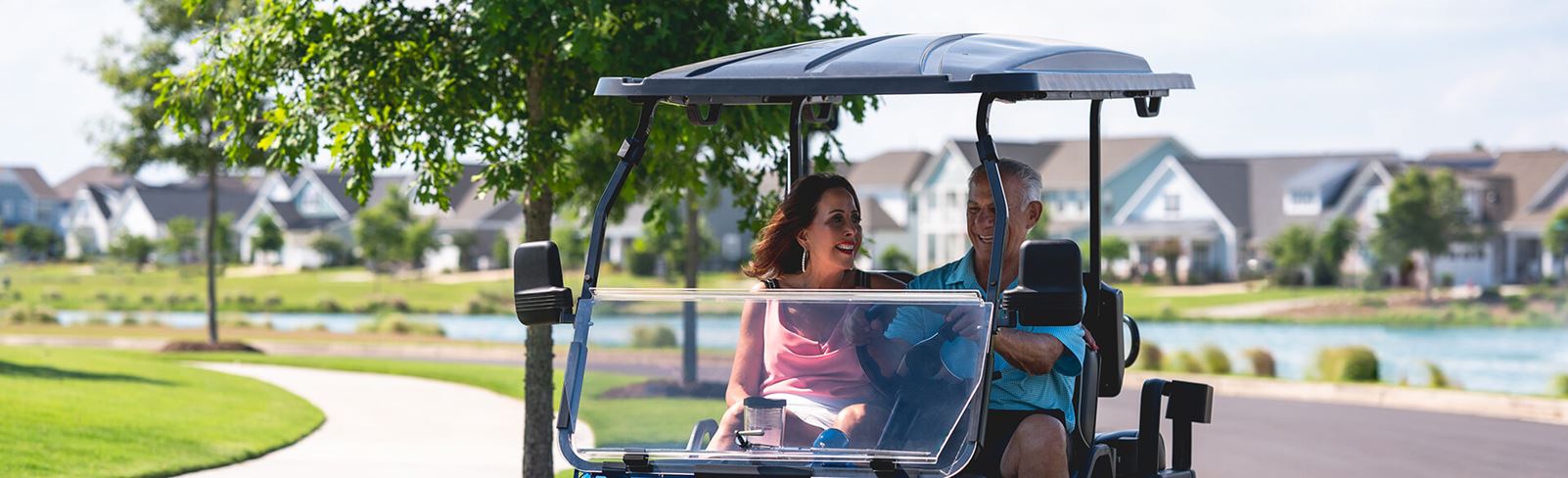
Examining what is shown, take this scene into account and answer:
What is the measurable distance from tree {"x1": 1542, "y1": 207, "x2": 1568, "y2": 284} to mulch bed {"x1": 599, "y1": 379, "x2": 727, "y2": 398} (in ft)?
216

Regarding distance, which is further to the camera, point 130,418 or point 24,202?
point 24,202

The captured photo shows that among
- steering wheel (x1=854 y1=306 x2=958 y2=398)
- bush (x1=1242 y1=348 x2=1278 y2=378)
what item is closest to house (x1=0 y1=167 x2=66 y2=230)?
bush (x1=1242 y1=348 x2=1278 y2=378)

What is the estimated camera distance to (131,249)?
80000mm

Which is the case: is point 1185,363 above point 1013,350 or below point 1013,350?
below

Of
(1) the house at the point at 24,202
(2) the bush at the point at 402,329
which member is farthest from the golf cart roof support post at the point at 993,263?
(1) the house at the point at 24,202

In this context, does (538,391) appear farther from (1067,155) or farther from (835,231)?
(1067,155)

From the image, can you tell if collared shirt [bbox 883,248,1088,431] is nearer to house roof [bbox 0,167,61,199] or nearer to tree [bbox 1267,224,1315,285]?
tree [bbox 1267,224,1315,285]

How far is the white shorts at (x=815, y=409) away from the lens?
5.16 metres

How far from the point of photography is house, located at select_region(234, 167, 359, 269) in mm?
83938

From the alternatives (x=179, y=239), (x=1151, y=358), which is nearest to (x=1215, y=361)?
(x=1151, y=358)

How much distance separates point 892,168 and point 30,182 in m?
53.9

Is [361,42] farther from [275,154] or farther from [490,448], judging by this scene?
[490,448]

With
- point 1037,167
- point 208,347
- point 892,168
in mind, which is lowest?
point 208,347

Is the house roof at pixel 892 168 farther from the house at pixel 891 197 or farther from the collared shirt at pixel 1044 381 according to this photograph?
the collared shirt at pixel 1044 381
